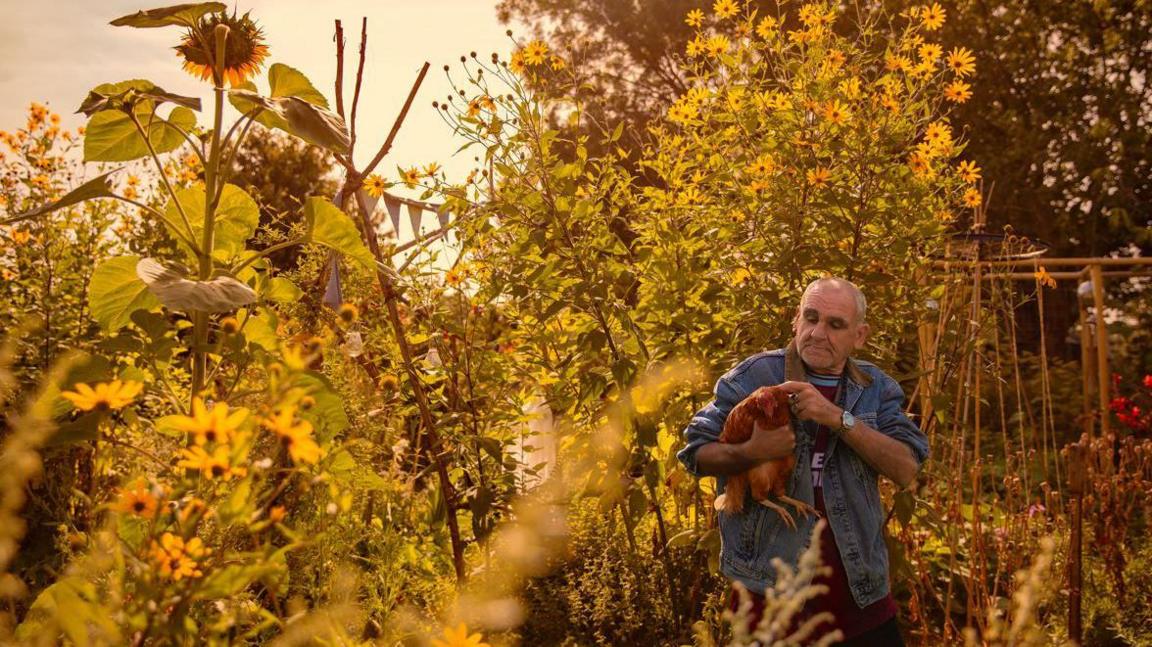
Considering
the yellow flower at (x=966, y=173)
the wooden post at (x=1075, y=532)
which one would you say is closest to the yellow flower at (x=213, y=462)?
the yellow flower at (x=966, y=173)

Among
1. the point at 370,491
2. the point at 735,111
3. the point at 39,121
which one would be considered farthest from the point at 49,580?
the point at 735,111

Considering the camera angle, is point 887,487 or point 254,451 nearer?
point 254,451

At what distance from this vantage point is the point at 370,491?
325cm

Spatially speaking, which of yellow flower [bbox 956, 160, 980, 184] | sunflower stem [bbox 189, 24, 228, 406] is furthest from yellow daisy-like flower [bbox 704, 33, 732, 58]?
sunflower stem [bbox 189, 24, 228, 406]

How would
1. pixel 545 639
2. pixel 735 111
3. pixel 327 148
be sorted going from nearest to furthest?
pixel 327 148 < pixel 735 111 < pixel 545 639

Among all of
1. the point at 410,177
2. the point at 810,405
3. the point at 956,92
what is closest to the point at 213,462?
the point at 810,405

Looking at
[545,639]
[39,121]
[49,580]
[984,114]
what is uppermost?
[984,114]

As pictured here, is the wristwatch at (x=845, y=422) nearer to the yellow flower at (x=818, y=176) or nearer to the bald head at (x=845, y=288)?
the bald head at (x=845, y=288)

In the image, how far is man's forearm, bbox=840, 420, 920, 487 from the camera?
205 cm

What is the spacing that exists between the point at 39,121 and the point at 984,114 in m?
11.9

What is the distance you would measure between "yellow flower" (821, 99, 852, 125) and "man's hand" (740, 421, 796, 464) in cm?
124

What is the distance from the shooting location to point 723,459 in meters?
2.06

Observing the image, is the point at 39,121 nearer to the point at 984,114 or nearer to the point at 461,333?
the point at 461,333

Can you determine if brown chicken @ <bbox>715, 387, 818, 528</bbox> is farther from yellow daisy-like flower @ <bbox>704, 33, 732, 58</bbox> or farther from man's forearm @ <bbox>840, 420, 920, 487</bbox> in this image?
yellow daisy-like flower @ <bbox>704, 33, 732, 58</bbox>
